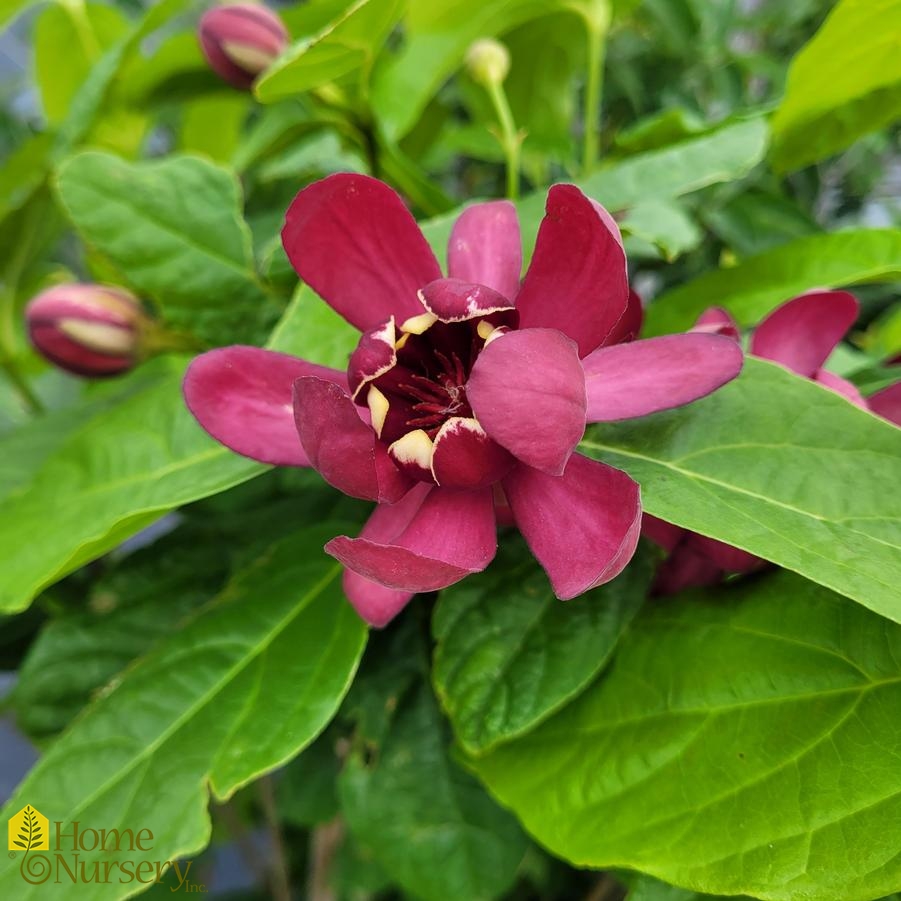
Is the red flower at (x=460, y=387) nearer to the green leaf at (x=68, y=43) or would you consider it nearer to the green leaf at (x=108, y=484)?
the green leaf at (x=108, y=484)

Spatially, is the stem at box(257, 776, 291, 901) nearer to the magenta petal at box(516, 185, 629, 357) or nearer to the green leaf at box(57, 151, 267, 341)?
the green leaf at box(57, 151, 267, 341)

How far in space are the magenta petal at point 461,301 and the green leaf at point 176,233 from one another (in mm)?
220

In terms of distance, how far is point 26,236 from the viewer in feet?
2.13

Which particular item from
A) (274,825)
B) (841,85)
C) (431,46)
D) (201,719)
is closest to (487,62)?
(431,46)

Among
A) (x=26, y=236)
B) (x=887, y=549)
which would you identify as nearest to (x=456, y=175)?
(x=26, y=236)

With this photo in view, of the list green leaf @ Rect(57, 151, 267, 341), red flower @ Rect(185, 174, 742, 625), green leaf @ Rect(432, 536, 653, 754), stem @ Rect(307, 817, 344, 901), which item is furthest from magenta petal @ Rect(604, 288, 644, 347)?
stem @ Rect(307, 817, 344, 901)

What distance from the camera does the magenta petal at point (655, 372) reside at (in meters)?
0.27

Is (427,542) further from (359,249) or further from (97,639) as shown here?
(97,639)

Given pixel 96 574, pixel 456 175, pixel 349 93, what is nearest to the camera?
pixel 349 93

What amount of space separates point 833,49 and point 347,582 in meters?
0.37

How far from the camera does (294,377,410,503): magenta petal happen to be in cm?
25

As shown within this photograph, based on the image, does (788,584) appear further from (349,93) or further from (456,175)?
(456,175)

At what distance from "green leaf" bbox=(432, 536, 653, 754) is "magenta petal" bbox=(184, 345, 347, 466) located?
11 centimetres

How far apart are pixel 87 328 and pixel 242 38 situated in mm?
207
